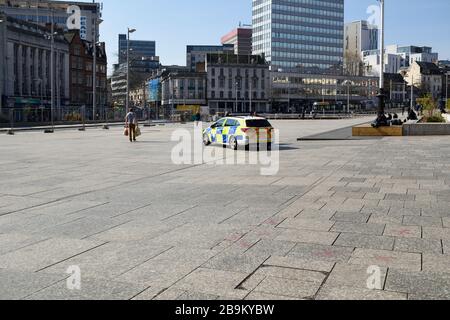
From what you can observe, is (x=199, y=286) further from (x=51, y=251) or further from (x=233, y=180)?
(x=233, y=180)

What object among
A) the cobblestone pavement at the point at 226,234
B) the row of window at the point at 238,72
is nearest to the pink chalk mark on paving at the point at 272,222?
the cobblestone pavement at the point at 226,234

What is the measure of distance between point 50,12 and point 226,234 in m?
110

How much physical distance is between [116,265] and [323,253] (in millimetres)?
2228

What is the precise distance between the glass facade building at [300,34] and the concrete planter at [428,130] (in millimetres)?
121208

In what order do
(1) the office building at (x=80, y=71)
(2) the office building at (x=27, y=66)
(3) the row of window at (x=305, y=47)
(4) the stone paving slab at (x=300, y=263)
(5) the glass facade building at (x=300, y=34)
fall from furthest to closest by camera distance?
(3) the row of window at (x=305, y=47), (5) the glass facade building at (x=300, y=34), (1) the office building at (x=80, y=71), (2) the office building at (x=27, y=66), (4) the stone paving slab at (x=300, y=263)

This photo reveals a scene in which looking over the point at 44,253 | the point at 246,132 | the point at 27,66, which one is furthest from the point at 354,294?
the point at 27,66

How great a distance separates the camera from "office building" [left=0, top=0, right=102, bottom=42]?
116 m

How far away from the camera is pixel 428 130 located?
1185 inches

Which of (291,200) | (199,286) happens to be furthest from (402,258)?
(291,200)

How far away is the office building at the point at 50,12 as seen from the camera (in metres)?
116

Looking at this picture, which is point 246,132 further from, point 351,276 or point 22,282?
point 22,282

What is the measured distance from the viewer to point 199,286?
4648mm

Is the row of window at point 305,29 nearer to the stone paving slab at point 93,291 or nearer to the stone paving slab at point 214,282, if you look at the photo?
the stone paving slab at point 214,282

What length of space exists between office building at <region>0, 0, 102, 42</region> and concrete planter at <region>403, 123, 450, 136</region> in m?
90.4
